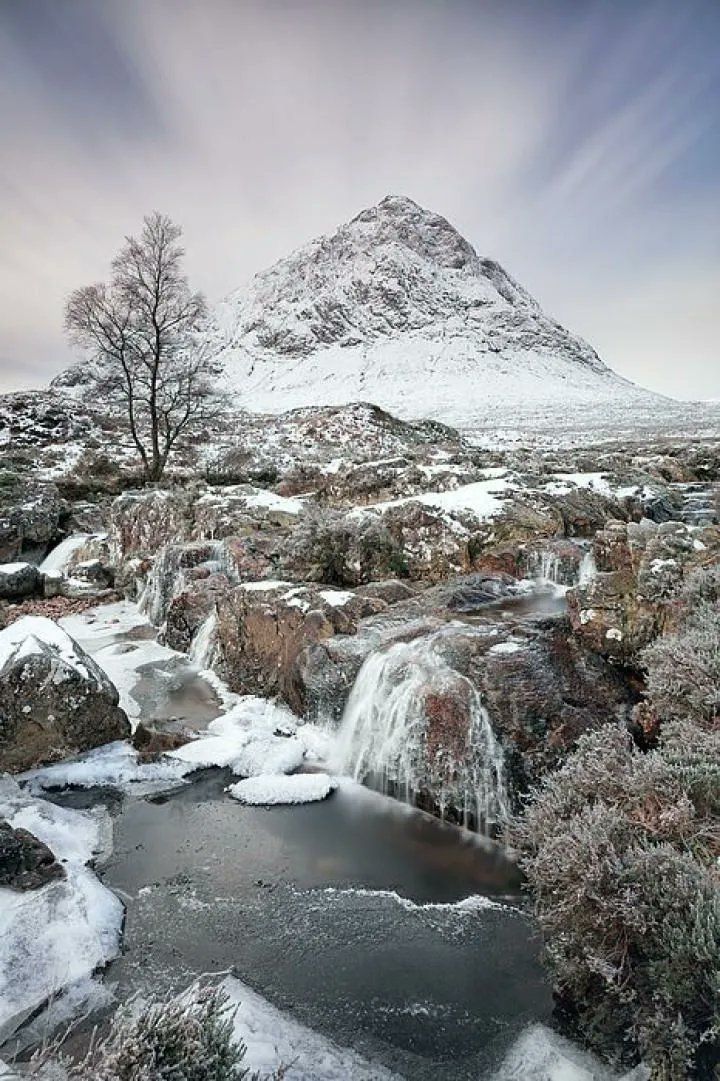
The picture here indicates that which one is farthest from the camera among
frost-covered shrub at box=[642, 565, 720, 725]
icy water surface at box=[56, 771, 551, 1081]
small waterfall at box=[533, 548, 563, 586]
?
small waterfall at box=[533, 548, 563, 586]

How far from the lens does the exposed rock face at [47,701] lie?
24.5ft

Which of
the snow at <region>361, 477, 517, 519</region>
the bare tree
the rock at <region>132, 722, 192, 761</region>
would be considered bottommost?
the rock at <region>132, 722, 192, 761</region>

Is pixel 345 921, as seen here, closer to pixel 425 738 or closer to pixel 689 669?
pixel 425 738

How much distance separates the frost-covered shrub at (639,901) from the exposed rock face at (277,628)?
202 inches

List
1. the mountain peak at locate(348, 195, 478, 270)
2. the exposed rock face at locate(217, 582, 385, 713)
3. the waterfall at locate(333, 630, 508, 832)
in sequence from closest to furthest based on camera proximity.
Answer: the waterfall at locate(333, 630, 508, 832) → the exposed rock face at locate(217, 582, 385, 713) → the mountain peak at locate(348, 195, 478, 270)

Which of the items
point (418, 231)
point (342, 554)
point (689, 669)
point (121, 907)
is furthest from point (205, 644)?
point (418, 231)

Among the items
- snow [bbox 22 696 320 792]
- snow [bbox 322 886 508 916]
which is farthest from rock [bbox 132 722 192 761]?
snow [bbox 322 886 508 916]

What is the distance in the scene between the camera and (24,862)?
552 cm

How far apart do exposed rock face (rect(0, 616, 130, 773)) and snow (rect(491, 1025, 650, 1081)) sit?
20.2 feet

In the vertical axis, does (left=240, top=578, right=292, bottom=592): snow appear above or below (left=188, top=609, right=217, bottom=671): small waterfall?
above

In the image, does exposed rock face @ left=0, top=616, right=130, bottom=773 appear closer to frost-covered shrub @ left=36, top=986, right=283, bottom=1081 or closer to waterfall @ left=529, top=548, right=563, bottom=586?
frost-covered shrub @ left=36, top=986, right=283, bottom=1081

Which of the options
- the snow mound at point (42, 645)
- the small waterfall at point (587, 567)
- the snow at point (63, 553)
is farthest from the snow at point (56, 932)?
the snow at point (63, 553)

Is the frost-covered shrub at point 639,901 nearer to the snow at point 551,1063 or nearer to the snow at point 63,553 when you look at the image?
the snow at point 551,1063

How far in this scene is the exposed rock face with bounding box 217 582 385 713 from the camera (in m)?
9.62
